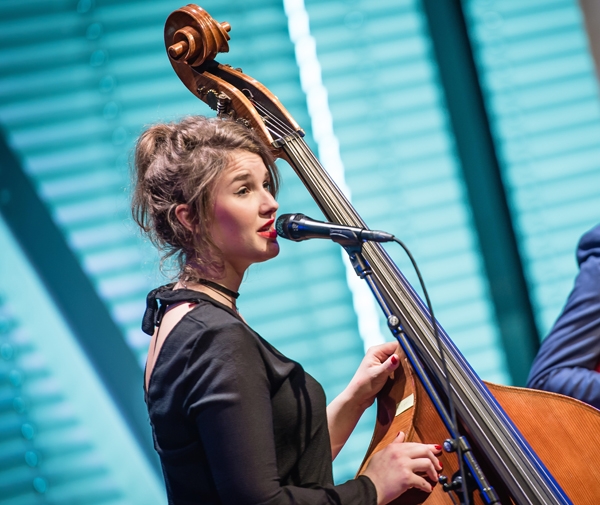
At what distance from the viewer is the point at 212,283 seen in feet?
4.67

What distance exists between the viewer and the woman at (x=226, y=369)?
46.6 inches

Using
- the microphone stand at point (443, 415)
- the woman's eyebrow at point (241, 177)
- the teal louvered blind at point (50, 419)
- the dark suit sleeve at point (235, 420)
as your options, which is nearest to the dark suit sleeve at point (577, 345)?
the microphone stand at point (443, 415)

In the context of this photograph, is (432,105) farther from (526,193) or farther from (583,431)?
(583,431)

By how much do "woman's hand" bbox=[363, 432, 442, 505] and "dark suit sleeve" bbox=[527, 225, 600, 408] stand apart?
0.90 metres

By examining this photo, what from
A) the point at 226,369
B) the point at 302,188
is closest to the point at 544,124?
the point at 302,188

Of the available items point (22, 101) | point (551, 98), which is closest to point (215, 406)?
point (22, 101)

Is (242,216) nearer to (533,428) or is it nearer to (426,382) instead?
(426,382)

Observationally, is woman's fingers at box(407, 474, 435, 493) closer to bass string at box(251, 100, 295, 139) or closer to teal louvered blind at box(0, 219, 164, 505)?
bass string at box(251, 100, 295, 139)

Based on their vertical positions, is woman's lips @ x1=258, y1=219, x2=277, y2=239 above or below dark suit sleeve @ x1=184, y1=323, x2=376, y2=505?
above

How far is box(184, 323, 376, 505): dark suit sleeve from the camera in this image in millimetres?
1167

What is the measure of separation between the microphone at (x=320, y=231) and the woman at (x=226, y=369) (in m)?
0.10

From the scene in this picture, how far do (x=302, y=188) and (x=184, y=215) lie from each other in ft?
4.43

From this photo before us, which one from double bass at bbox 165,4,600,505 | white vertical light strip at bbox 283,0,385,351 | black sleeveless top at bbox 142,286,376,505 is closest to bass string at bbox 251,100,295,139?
double bass at bbox 165,4,600,505

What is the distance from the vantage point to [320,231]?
127 cm
